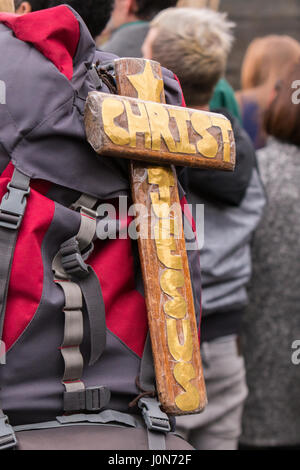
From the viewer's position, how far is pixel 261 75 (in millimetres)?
2643

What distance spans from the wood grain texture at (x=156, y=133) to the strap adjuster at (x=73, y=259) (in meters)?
0.16

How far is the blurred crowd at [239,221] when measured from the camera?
1.77m

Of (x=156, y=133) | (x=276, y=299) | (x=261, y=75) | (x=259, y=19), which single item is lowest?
(x=276, y=299)

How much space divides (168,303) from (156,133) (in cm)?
29

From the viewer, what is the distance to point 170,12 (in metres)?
1.81

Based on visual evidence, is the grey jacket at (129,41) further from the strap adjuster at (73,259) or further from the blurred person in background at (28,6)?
the strap adjuster at (73,259)

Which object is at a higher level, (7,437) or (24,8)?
(24,8)

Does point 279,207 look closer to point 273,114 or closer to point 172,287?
point 273,114

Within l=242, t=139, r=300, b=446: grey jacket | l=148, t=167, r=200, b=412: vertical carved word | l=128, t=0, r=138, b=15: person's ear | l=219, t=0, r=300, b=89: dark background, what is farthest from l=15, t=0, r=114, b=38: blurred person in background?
l=219, t=0, r=300, b=89: dark background

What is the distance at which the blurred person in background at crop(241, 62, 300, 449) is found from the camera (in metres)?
2.22

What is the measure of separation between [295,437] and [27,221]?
5.47 ft
